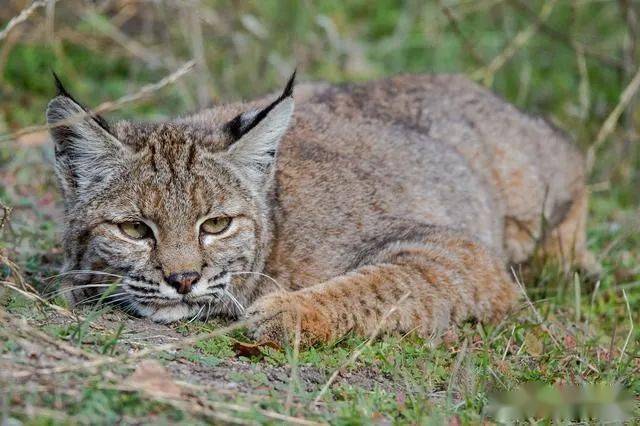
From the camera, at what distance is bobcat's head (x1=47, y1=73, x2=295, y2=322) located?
4.68 m

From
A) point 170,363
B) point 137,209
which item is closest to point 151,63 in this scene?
point 137,209

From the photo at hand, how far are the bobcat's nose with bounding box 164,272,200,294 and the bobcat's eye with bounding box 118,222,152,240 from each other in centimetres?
30

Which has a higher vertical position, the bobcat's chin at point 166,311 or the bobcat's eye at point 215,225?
the bobcat's eye at point 215,225

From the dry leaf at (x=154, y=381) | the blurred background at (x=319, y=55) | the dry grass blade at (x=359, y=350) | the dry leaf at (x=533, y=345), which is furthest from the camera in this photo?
Answer: the blurred background at (x=319, y=55)

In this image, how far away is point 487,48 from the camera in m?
10.6

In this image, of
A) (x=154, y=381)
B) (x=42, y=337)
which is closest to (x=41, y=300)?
(x=42, y=337)

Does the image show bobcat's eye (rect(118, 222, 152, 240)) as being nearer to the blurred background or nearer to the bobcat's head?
the bobcat's head

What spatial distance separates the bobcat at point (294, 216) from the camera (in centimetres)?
473

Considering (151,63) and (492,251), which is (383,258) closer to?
(492,251)

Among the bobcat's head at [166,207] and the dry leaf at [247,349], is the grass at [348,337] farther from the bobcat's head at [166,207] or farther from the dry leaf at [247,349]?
the bobcat's head at [166,207]

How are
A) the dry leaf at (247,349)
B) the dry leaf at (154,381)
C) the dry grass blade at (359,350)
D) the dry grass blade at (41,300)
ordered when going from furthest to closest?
the dry leaf at (247,349)
the dry grass blade at (41,300)
the dry grass blade at (359,350)
the dry leaf at (154,381)

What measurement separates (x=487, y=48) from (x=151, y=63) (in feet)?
12.3

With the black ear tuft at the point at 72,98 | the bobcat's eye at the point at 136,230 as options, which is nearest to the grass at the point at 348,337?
the bobcat's eye at the point at 136,230

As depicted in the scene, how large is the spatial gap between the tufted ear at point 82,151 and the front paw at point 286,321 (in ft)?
3.50
